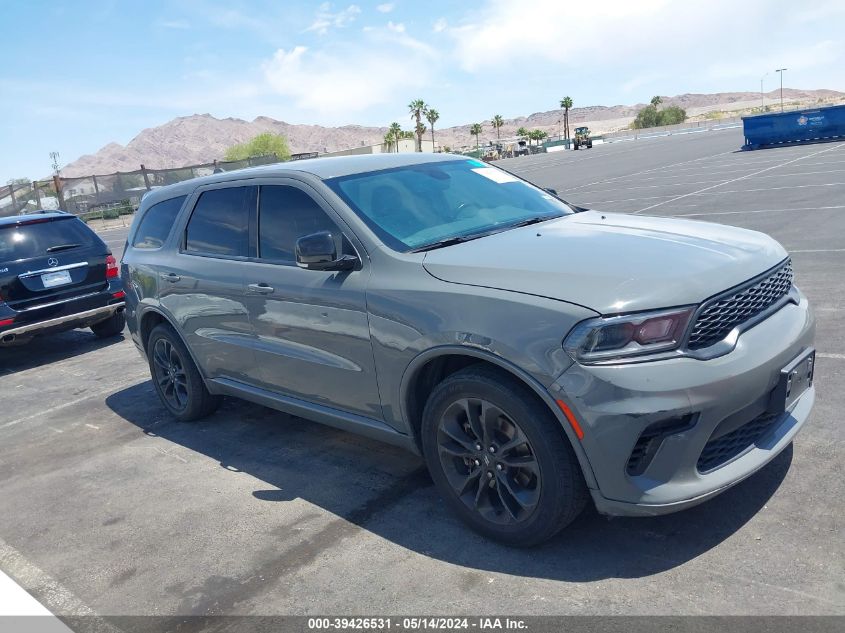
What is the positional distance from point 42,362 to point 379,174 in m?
6.20

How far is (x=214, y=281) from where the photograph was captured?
5.06m

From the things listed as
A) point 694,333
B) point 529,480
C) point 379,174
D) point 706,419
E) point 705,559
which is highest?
point 379,174

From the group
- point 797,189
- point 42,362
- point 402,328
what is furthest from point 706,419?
point 797,189

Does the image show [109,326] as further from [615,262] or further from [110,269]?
[615,262]

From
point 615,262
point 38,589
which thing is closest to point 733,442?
point 615,262

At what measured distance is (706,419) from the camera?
9.81 ft

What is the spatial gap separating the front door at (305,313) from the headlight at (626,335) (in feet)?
4.19

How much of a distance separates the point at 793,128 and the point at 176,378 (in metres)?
34.2

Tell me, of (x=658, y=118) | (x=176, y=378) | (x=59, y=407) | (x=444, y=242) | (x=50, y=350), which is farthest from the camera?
(x=658, y=118)

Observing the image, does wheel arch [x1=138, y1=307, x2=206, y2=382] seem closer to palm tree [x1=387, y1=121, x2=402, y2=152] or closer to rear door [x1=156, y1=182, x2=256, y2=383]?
rear door [x1=156, y1=182, x2=256, y2=383]

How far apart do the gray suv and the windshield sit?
15 mm

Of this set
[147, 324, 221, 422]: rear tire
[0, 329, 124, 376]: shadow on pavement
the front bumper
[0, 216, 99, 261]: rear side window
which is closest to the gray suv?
the front bumper

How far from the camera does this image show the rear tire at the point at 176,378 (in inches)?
224

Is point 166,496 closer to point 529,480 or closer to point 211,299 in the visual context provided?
point 211,299
